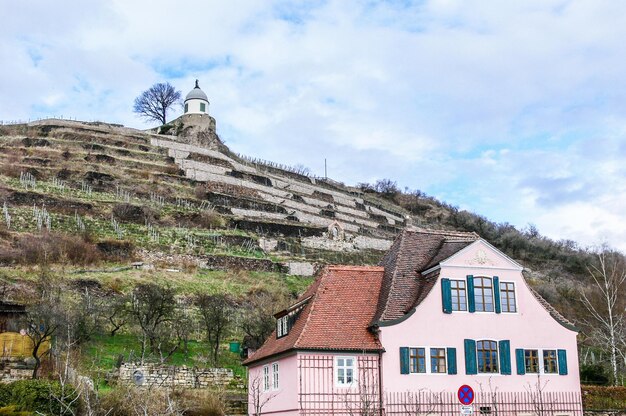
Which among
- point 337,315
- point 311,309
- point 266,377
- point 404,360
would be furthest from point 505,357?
point 266,377

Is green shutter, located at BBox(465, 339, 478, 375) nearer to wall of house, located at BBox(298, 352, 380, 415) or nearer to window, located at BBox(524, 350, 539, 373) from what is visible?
window, located at BBox(524, 350, 539, 373)

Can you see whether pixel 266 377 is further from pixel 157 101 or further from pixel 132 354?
pixel 157 101

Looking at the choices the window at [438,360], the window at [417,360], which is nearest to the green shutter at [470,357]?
the window at [438,360]

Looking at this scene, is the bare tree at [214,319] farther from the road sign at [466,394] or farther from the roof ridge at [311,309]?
the road sign at [466,394]

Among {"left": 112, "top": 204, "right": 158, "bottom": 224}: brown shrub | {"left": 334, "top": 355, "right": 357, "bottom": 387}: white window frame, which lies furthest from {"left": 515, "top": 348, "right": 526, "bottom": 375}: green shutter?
{"left": 112, "top": 204, "right": 158, "bottom": 224}: brown shrub

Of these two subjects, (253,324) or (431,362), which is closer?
(431,362)

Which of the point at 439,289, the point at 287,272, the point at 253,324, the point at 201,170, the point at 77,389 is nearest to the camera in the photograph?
the point at 77,389

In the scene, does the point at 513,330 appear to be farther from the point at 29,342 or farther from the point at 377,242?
the point at 377,242

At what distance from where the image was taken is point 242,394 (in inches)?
1356

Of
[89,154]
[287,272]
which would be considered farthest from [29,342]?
[89,154]

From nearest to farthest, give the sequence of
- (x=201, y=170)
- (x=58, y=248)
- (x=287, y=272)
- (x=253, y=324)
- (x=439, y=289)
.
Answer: (x=439, y=289) → (x=253, y=324) → (x=58, y=248) → (x=287, y=272) → (x=201, y=170)

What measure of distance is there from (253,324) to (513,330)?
68.5 ft

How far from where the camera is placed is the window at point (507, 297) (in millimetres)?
29516

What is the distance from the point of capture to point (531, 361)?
2905 cm
